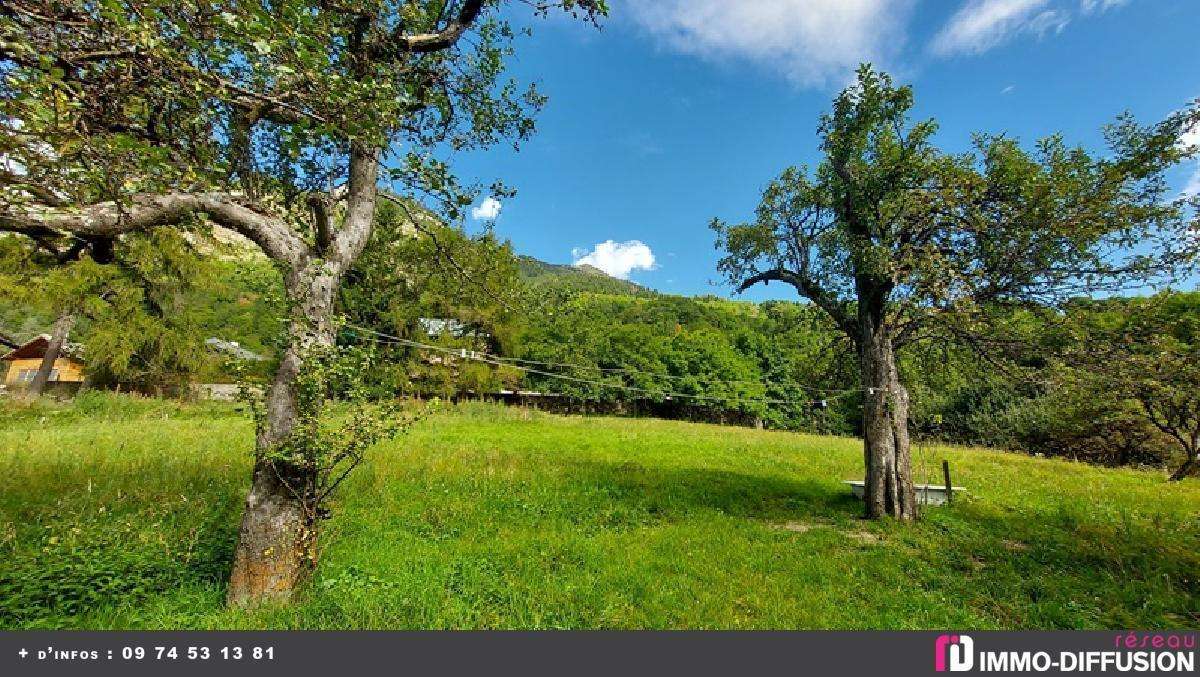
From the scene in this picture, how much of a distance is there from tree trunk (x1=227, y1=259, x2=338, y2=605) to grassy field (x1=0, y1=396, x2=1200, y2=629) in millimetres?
326

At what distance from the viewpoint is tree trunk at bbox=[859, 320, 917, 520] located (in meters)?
10.8

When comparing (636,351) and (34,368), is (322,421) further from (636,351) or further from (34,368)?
(34,368)

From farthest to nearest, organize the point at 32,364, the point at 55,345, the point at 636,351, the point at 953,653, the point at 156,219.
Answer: the point at 636,351 → the point at 32,364 → the point at 55,345 → the point at 953,653 → the point at 156,219

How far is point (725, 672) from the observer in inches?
181

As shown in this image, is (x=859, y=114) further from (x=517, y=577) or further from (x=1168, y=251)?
(x=517, y=577)

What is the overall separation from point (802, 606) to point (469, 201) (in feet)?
22.6

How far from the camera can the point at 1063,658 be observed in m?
5.01

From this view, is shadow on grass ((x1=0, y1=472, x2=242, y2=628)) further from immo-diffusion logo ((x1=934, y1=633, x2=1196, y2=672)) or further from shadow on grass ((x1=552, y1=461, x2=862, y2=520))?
immo-diffusion logo ((x1=934, y1=633, x2=1196, y2=672))

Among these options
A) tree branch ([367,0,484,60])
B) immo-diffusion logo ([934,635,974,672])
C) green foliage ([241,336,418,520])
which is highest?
tree branch ([367,0,484,60])

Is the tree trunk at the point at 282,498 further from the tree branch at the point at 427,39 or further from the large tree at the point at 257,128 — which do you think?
the tree branch at the point at 427,39

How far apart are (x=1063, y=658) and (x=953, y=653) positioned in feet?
3.96

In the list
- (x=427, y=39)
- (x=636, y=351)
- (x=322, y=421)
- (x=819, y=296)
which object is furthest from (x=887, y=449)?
(x=636, y=351)

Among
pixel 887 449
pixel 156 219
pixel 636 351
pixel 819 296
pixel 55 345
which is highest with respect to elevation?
pixel 636 351

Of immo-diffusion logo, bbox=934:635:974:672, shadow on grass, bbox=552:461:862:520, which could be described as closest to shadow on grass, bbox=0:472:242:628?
shadow on grass, bbox=552:461:862:520
